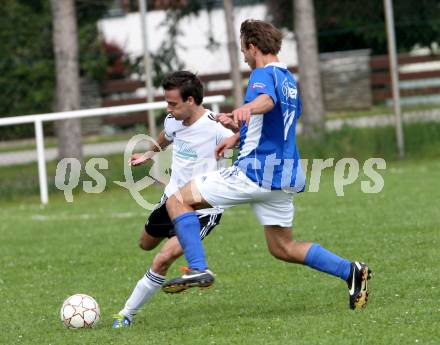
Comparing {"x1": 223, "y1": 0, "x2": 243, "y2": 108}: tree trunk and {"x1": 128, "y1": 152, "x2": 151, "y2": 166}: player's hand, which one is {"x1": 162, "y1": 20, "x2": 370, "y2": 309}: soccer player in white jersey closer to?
{"x1": 128, "y1": 152, "x2": 151, "y2": 166}: player's hand

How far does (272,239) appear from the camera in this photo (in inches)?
274

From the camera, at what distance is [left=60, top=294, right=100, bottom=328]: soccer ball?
7035 millimetres

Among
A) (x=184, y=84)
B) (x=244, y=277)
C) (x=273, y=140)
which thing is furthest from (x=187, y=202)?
(x=244, y=277)

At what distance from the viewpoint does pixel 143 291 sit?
708 centimetres

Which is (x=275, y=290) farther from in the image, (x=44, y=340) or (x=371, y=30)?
(x=371, y=30)

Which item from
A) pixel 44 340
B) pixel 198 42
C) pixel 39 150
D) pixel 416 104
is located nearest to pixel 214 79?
pixel 198 42

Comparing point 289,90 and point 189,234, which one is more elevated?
point 289,90

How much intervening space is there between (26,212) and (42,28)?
12284mm

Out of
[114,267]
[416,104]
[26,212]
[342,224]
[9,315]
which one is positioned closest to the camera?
[9,315]

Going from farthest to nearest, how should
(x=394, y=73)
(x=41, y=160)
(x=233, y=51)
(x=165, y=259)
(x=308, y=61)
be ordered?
(x=308, y=61) < (x=233, y=51) < (x=394, y=73) < (x=41, y=160) < (x=165, y=259)

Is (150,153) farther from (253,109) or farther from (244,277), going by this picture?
(244,277)

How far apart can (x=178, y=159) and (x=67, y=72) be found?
1181 cm

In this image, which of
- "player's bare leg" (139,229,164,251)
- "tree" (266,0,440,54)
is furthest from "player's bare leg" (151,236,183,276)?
"tree" (266,0,440,54)

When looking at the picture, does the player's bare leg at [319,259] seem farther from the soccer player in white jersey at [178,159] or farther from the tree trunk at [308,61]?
the tree trunk at [308,61]
